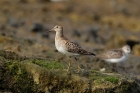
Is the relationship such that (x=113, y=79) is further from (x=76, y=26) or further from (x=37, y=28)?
(x=76, y=26)

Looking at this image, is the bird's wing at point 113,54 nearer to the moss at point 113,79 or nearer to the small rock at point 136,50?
the small rock at point 136,50

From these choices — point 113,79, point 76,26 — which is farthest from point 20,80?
point 76,26

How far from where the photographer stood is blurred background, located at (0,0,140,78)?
1908 centimetres

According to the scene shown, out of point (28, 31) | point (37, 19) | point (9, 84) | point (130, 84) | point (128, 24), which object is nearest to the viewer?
point (9, 84)

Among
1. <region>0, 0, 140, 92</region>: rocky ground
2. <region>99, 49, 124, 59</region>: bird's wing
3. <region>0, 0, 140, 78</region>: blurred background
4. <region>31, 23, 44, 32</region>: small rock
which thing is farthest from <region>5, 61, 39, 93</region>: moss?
<region>31, 23, 44, 32</region>: small rock

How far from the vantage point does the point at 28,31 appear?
25656 millimetres

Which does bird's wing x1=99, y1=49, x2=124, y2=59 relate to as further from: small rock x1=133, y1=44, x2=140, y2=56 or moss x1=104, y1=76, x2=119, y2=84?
moss x1=104, y1=76, x2=119, y2=84

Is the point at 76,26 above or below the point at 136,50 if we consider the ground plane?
above

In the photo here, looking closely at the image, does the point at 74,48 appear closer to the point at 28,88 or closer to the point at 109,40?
the point at 28,88

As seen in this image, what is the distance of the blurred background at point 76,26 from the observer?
19078 mm

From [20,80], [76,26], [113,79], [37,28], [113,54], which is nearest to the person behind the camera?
[20,80]

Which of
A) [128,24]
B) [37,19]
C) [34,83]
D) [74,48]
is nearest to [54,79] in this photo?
[34,83]

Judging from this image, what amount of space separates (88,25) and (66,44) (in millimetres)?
19475

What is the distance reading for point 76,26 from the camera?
31.3 metres
